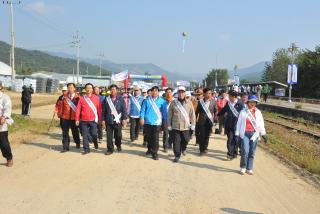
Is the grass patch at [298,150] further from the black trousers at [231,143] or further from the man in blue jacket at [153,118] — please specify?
the man in blue jacket at [153,118]

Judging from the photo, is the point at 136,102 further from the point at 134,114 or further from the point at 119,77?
the point at 119,77

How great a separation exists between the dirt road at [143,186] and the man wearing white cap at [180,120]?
482 millimetres

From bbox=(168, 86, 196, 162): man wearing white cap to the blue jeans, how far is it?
169 cm

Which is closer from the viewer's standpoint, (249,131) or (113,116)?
(249,131)

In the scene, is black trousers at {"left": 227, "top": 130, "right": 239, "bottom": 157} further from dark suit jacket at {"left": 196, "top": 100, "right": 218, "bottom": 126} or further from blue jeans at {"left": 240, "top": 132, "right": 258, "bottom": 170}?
blue jeans at {"left": 240, "top": 132, "right": 258, "bottom": 170}

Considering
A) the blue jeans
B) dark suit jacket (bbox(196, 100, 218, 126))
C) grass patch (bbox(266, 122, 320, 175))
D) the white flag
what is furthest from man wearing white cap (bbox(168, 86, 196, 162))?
the white flag

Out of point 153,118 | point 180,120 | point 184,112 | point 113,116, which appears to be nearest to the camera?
point 180,120

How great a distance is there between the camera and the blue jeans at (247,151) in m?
9.41

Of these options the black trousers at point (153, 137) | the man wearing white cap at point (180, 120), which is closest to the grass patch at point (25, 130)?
the black trousers at point (153, 137)

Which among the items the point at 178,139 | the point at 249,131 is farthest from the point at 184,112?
the point at 249,131

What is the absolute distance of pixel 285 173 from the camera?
9875 mm

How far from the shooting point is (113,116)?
11211 millimetres

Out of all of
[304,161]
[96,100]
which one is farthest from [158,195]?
[304,161]

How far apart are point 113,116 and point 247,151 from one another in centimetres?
373
